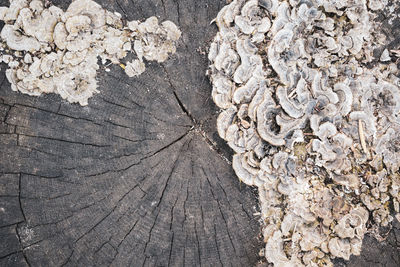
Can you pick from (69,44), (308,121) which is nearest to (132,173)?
(69,44)

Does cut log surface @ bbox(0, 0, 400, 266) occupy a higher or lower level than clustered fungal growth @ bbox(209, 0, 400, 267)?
lower

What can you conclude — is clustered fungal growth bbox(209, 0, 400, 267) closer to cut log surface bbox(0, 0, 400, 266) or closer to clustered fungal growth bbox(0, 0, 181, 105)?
cut log surface bbox(0, 0, 400, 266)

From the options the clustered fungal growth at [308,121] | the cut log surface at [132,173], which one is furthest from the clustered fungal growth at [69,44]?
the clustered fungal growth at [308,121]

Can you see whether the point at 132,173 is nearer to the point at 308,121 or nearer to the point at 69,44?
the point at 69,44

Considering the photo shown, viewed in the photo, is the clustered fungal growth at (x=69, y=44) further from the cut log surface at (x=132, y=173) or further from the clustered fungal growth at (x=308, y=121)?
the clustered fungal growth at (x=308, y=121)

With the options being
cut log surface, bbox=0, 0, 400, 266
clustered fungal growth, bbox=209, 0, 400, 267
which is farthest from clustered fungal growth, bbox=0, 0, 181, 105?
clustered fungal growth, bbox=209, 0, 400, 267

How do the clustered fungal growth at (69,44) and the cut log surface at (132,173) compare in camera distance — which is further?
the cut log surface at (132,173)

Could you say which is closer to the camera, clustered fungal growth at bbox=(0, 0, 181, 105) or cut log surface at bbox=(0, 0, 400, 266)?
clustered fungal growth at bbox=(0, 0, 181, 105)

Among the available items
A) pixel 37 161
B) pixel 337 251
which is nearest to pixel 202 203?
pixel 337 251
